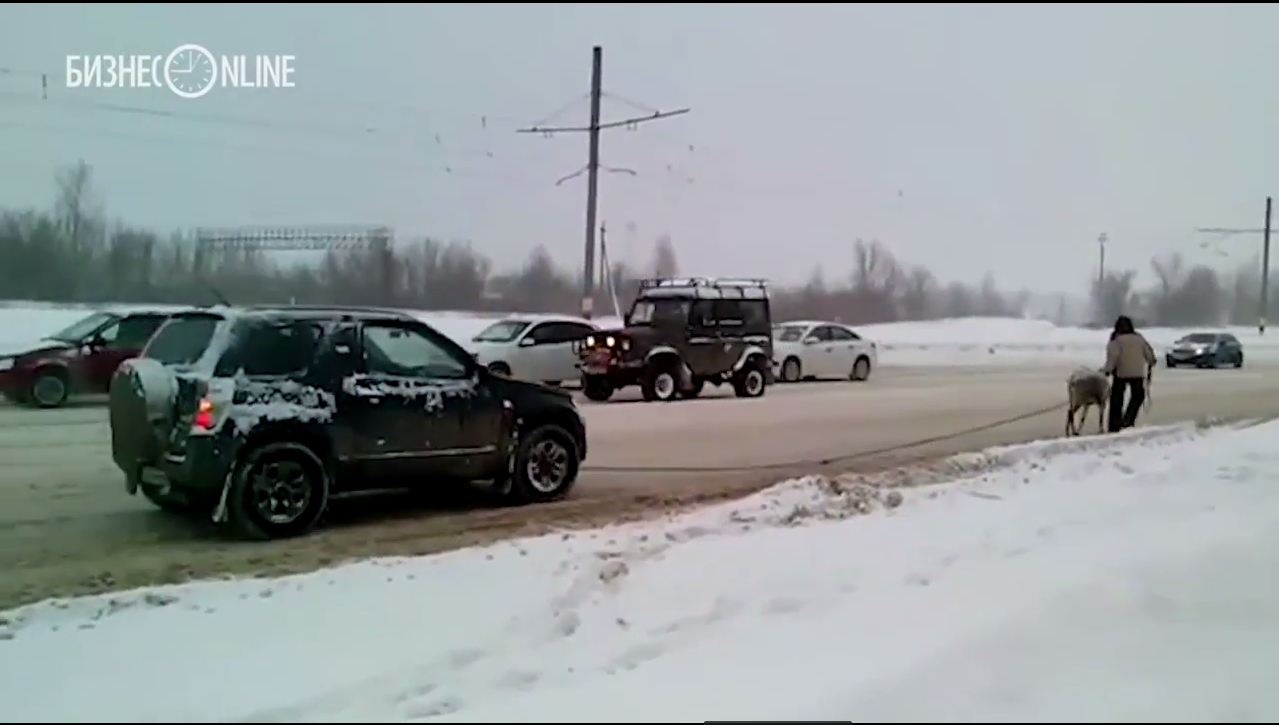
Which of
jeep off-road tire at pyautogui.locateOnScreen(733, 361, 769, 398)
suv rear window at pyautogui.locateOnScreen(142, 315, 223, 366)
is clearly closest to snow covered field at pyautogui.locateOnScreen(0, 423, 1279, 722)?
suv rear window at pyautogui.locateOnScreen(142, 315, 223, 366)

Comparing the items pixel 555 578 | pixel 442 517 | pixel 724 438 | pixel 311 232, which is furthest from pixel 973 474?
pixel 311 232

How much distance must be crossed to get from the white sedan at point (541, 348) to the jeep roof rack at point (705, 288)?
1222 mm

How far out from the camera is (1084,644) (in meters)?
4.49

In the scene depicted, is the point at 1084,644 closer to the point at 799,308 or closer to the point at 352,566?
the point at 352,566

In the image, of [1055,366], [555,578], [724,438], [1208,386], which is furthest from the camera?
[1055,366]

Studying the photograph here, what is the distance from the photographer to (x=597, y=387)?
17.8 metres

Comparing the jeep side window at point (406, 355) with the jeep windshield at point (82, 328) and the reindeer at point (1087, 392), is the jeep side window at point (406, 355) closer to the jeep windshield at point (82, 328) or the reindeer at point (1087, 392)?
the jeep windshield at point (82, 328)

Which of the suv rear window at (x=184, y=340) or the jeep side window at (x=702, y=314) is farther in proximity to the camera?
the jeep side window at (x=702, y=314)

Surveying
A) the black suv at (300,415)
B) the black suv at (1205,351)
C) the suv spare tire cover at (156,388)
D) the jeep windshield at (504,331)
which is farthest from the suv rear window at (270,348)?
the black suv at (1205,351)

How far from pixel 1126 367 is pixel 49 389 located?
13.7m

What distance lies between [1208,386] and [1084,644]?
19111 millimetres

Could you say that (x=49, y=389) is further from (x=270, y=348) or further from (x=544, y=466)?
(x=544, y=466)

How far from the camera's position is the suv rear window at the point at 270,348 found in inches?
288

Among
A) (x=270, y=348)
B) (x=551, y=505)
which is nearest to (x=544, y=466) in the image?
(x=551, y=505)
